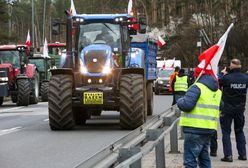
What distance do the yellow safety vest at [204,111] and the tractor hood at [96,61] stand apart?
8470 mm

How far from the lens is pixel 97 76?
16188mm

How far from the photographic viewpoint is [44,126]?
17.8 m

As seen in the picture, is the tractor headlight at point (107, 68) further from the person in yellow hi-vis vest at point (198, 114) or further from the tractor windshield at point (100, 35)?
the person in yellow hi-vis vest at point (198, 114)

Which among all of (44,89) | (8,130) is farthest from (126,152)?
(44,89)

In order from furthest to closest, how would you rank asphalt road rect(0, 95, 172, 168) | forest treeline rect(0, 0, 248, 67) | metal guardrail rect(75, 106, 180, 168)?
1. forest treeline rect(0, 0, 248, 67)
2. asphalt road rect(0, 95, 172, 168)
3. metal guardrail rect(75, 106, 180, 168)

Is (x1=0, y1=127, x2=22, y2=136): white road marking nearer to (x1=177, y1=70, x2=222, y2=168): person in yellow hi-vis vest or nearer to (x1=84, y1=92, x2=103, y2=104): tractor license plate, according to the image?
(x1=84, y1=92, x2=103, y2=104): tractor license plate

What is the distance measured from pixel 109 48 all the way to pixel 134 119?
2.22m

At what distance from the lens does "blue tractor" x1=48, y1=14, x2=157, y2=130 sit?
1560 centimetres

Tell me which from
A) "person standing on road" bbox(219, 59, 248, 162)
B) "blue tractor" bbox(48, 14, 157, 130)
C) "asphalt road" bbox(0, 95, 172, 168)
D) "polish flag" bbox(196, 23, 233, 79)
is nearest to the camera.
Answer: "polish flag" bbox(196, 23, 233, 79)

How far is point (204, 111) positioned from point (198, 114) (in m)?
0.08

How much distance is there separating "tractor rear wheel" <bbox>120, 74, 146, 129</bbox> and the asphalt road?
1.10 ft

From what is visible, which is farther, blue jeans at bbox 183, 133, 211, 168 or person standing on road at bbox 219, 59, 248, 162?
person standing on road at bbox 219, 59, 248, 162

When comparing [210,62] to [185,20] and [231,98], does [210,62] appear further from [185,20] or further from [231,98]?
[185,20]

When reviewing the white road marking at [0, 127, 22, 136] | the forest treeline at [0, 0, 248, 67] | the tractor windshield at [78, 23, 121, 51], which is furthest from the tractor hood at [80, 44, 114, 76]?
the forest treeline at [0, 0, 248, 67]
